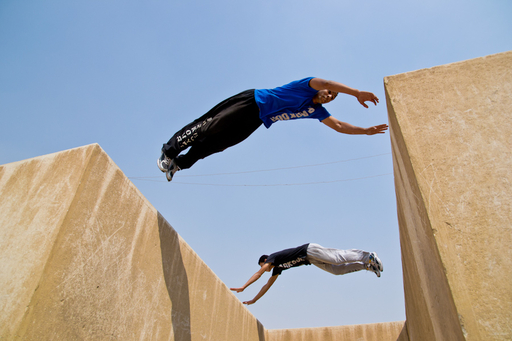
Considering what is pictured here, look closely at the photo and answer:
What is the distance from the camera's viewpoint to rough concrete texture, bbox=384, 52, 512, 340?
1415 millimetres

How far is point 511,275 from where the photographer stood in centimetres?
142

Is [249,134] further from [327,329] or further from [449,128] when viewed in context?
[327,329]

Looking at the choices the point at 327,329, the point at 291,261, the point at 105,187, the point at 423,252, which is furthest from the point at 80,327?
the point at 327,329

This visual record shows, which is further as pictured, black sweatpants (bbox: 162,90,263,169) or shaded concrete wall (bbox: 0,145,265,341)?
black sweatpants (bbox: 162,90,263,169)

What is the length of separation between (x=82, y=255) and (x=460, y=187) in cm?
215

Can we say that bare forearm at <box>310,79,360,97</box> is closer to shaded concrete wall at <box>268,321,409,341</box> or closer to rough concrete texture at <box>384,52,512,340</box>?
rough concrete texture at <box>384,52,512,340</box>

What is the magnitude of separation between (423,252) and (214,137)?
195cm

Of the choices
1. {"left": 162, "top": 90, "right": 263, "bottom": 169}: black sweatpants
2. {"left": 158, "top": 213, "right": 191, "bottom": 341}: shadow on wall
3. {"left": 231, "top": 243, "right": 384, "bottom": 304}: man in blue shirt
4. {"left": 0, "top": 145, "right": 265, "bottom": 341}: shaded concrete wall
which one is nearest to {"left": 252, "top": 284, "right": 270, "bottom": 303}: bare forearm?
{"left": 231, "top": 243, "right": 384, "bottom": 304}: man in blue shirt

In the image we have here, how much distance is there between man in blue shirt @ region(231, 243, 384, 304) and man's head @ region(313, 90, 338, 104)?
2.34 m

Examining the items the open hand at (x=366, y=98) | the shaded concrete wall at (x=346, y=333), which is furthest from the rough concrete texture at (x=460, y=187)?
the shaded concrete wall at (x=346, y=333)

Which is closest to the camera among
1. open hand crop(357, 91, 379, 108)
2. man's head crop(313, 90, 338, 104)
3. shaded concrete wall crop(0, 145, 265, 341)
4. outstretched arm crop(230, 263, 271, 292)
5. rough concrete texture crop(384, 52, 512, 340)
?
rough concrete texture crop(384, 52, 512, 340)

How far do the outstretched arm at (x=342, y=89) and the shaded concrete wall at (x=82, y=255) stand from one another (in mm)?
1719

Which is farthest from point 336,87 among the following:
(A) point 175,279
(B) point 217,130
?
(A) point 175,279

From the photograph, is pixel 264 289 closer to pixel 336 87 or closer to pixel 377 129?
pixel 377 129
